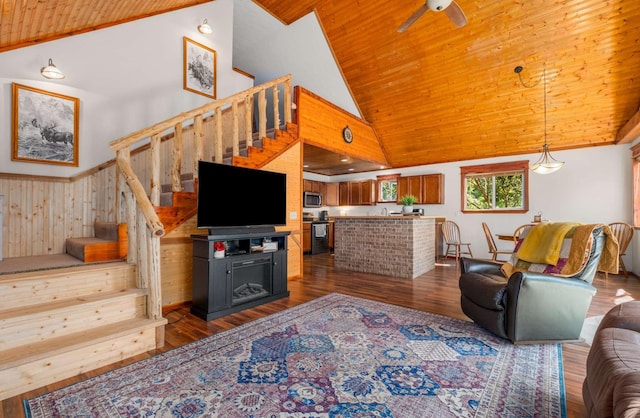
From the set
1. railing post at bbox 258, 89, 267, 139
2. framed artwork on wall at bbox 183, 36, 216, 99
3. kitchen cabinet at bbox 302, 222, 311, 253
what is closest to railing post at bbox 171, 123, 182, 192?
railing post at bbox 258, 89, 267, 139

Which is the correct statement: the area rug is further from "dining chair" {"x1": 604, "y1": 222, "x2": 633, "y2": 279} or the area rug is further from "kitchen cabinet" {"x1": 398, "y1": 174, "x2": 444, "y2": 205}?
"kitchen cabinet" {"x1": 398, "y1": 174, "x2": 444, "y2": 205}

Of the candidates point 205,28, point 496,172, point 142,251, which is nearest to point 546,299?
point 142,251

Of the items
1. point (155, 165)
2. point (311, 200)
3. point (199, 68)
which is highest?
point (199, 68)

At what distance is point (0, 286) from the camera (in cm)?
219

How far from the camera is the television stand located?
322 centimetres

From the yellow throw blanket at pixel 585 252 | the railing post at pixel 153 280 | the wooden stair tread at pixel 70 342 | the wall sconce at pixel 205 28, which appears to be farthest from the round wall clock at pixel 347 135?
the wooden stair tread at pixel 70 342

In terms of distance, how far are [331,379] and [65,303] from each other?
2.16 metres

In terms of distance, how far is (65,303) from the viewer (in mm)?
2336

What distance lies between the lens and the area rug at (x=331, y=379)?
1718 mm

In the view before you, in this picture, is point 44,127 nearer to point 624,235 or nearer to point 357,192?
point 357,192

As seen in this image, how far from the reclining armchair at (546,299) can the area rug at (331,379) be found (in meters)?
0.14

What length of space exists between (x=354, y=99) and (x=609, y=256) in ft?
17.8

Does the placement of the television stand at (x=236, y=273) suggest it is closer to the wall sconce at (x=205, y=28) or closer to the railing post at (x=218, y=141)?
the railing post at (x=218, y=141)

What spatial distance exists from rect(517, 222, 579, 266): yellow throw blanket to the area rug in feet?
2.87
